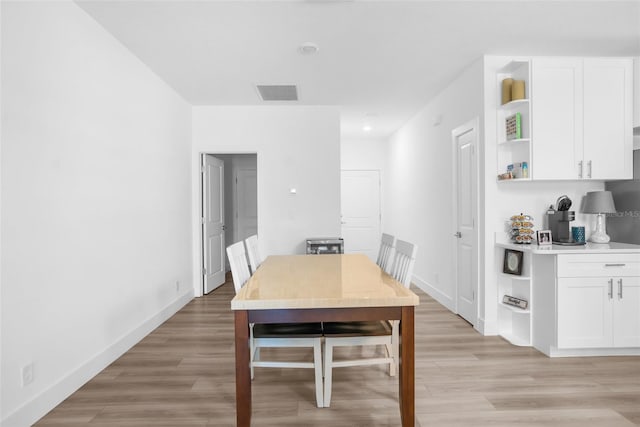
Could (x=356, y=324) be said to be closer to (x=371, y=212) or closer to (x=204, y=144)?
(x=204, y=144)

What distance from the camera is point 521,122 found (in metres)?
3.50

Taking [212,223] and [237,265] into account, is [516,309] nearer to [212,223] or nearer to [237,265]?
[237,265]

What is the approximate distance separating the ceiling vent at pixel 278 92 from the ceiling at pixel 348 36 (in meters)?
0.14

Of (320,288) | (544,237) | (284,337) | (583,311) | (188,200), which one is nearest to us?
(320,288)

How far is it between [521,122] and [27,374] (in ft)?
13.5

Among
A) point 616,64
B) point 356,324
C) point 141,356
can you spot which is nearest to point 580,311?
point 356,324

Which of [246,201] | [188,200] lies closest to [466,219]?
[188,200]

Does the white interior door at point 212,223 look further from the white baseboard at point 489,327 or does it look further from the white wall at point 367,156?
the white baseboard at point 489,327

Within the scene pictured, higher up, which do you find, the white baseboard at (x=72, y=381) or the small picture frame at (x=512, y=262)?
the small picture frame at (x=512, y=262)

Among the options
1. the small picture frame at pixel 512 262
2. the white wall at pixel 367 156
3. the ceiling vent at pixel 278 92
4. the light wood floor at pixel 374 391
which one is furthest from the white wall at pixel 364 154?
the light wood floor at pixel 374 391

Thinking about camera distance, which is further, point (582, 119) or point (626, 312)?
point (582, 119)

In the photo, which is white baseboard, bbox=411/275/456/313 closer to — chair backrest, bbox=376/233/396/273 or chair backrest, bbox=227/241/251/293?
chair backrest, bbox=376/233/396/273

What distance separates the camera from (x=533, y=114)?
3389 mm

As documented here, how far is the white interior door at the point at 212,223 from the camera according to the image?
17.5 ft
